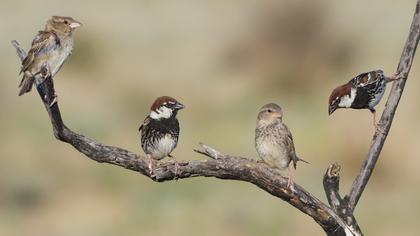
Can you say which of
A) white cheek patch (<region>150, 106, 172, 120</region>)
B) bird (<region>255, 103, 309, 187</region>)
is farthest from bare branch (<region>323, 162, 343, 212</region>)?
white cheek patch (<region>150, 106, 172, 120</region>)

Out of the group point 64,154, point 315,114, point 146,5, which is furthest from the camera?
point 146,5

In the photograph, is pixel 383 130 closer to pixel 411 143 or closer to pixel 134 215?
pixel 134 215

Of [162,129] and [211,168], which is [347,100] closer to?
[162,129]

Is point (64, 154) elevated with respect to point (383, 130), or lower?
lower

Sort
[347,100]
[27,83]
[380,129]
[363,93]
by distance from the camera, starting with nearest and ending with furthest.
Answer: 1. [380,129]
2. [27,83]
3. [363,93]
4. [347,100]

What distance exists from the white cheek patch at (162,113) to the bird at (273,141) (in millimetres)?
756

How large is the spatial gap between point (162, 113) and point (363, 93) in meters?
1.79

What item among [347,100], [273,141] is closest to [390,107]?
[273,141]

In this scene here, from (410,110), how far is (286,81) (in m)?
3.66

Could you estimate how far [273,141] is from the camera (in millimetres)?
8297

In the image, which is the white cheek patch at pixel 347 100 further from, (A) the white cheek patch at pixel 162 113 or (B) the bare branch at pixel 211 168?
(B) the bare branch at pixel 211 168

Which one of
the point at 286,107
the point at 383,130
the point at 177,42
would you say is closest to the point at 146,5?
the point at 177,42

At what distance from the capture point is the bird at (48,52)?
7.57 metres

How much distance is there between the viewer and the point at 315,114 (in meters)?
16.7
